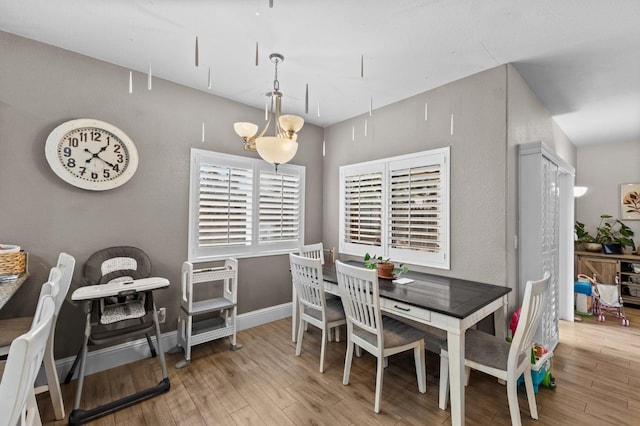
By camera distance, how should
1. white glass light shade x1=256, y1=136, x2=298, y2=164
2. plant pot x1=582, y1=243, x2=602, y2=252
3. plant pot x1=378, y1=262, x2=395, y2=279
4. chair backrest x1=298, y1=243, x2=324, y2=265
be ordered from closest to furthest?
1. white glass light shade x1=256, y1=136, x2=298, y2=164
2. plant pot x1=378, y1=262, x2=395, y2=279
3. chair backrest x1=298, y1=243, x2=324, y2=265
4. plant pot x1=582, y1=243, x2=602, y2=252

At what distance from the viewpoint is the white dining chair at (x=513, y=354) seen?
164 centimetres

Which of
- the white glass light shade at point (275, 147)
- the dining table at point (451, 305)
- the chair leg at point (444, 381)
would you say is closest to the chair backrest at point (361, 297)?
the dining table at point (451, 305)

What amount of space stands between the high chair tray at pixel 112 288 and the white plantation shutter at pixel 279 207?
4.60 ft

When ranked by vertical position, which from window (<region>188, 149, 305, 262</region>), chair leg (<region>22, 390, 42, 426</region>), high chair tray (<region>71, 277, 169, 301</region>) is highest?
window (<region>188, 149, 305, 262</region>)

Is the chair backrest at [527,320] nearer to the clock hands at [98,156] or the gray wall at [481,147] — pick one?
the gray wall at [481,147]

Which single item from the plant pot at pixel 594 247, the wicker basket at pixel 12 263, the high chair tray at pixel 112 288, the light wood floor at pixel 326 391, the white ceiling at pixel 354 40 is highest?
the white ceiling at pixel 354 40

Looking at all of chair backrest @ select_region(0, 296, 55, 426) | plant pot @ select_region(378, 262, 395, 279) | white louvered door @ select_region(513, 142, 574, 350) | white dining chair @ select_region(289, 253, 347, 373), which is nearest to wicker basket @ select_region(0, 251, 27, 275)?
chair backrest @ select_region(0, 296, 55, 426)

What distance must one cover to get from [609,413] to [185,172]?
3940mm

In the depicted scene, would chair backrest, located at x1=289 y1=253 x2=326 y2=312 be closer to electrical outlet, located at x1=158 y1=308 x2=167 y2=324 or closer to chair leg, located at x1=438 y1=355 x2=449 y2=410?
chair leg, located at x1=438 y1=355 x2=449 y2=410

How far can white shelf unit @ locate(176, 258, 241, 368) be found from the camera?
2607 millimetres

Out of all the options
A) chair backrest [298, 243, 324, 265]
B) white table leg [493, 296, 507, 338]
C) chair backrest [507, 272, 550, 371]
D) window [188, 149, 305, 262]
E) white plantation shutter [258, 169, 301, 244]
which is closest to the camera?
chair backrest [507, 272, 550, 371]

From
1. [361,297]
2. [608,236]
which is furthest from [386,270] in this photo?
[608,236]

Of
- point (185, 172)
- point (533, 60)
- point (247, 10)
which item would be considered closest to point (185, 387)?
point (185, 172)

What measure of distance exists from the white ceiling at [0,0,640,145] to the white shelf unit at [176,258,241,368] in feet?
6.05
